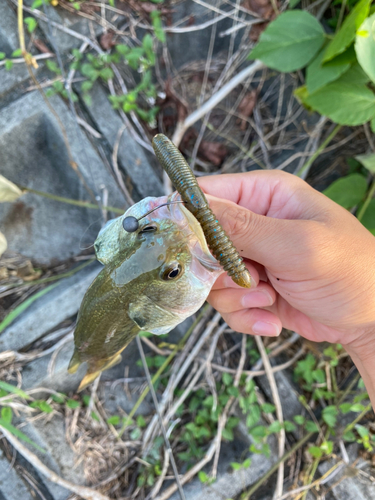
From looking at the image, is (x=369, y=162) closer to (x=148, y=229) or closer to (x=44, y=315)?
(x=148, y=229)

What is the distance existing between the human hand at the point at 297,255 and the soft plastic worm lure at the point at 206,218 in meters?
0.20

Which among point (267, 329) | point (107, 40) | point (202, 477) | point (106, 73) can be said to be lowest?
point (202, 477)

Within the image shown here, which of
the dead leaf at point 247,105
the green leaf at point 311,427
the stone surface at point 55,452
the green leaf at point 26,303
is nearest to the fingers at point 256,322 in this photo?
the green leaf at point 311,427

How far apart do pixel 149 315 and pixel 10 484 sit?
1909 millimetres

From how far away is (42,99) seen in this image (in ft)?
8.05

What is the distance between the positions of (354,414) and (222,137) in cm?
242

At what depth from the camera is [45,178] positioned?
8.80 ft

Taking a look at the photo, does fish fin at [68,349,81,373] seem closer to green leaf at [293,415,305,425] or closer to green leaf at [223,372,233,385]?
green leaf at [223,372,233,385]

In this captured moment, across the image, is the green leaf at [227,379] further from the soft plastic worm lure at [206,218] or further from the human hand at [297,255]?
the soft plastic worm lure at [206,218]

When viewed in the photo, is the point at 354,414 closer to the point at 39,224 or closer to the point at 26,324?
the point at 26,324

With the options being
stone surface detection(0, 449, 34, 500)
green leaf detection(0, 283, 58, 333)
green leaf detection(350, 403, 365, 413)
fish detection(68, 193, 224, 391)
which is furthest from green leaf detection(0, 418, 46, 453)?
green leaf detection(350, 403, 365, 413)

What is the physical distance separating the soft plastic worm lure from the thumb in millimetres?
196

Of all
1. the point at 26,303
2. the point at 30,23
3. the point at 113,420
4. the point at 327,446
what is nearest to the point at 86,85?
the point at 30,23

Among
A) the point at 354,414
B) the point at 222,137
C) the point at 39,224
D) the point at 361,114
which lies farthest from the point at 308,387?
the point at 39,224
